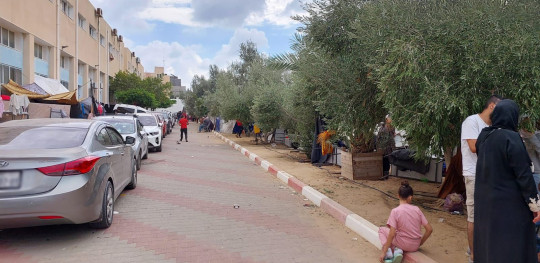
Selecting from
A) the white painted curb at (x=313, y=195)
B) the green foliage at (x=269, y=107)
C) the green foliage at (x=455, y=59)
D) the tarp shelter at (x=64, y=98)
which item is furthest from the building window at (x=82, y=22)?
the green foliage at (x=455, y=59)

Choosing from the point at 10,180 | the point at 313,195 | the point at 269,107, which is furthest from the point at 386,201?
the point at 269,107

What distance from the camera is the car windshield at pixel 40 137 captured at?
4.62 metres

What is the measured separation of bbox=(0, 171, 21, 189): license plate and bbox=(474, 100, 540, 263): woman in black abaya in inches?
183

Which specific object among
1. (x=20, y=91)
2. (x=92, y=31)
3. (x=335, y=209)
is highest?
(x=92, y=31)

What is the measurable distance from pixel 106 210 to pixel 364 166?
6166 millimetres

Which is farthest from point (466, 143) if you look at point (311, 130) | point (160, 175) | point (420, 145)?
point (311, 130)

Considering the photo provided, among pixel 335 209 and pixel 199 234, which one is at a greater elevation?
pixel 335 209

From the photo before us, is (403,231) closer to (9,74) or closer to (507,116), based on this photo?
(507,116)

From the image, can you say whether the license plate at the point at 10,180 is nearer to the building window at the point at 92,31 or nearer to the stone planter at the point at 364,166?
the stone planter at the point at 364,166

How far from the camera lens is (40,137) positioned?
4867mm

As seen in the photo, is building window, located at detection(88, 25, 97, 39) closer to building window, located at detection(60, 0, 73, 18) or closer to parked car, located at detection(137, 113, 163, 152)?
building window, located at detection(60, 0, 73, 18)

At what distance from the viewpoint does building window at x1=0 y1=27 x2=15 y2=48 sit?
16520 mm

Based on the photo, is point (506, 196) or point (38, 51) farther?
point (38, 51)

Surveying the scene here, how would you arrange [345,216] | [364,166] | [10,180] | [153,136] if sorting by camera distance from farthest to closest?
[153,136], [364,166], [345,216], [10,180]
